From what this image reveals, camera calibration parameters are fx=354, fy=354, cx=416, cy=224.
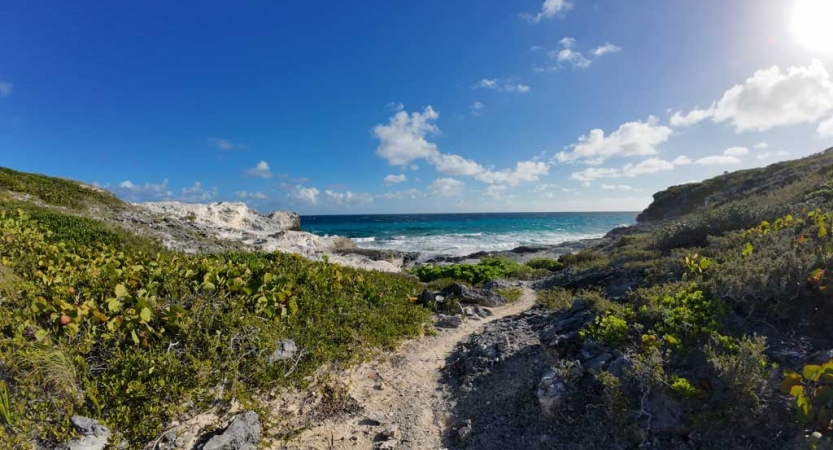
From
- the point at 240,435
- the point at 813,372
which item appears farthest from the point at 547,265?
the point at 240,435

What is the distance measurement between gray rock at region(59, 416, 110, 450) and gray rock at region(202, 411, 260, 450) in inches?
36.4

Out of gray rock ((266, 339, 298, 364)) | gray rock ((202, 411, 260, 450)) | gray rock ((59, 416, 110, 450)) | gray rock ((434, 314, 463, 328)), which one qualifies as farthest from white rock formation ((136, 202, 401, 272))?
gray rock ((59, 416, 110, 450))

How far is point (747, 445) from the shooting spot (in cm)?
331

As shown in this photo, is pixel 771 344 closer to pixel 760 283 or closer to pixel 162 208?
pixel 760 283

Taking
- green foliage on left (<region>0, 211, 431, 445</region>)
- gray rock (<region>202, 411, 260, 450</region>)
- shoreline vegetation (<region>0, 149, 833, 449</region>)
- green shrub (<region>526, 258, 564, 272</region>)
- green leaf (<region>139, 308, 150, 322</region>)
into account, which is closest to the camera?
shoreline vegetation (<region>0, 149, 833, 449</region>)

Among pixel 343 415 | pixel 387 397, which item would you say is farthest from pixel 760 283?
pixel 343 415

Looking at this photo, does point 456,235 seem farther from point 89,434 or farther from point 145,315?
point 89,434

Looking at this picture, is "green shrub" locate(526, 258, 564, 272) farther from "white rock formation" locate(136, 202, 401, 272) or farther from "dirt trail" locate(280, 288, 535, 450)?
"dirt trail" locate(280, 288, 535, 450)

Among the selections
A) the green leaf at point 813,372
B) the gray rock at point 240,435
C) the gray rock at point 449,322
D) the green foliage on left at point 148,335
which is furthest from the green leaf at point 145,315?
the green leaf at point 813,372

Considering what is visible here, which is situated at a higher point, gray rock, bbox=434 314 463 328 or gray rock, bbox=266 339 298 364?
gray rock, bbox=266 339 298 364

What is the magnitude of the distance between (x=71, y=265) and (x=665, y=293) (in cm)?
1060

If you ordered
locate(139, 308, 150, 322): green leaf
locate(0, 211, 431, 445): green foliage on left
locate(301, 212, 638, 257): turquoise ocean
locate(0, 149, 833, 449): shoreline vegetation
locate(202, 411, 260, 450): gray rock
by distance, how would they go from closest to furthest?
locate(0, 149, 833, 449): shoreline vegetation → locate(0, 211, 431, 445): green foliage on left → locate(202, 411, 260, 450): gray rock → locate(139, 308, 150, 322): green leaf → locate(301, 212, 638, 257): turquoise ocean

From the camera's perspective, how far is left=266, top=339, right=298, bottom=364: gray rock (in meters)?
5.25

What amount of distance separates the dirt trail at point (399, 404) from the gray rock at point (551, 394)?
1387mm
